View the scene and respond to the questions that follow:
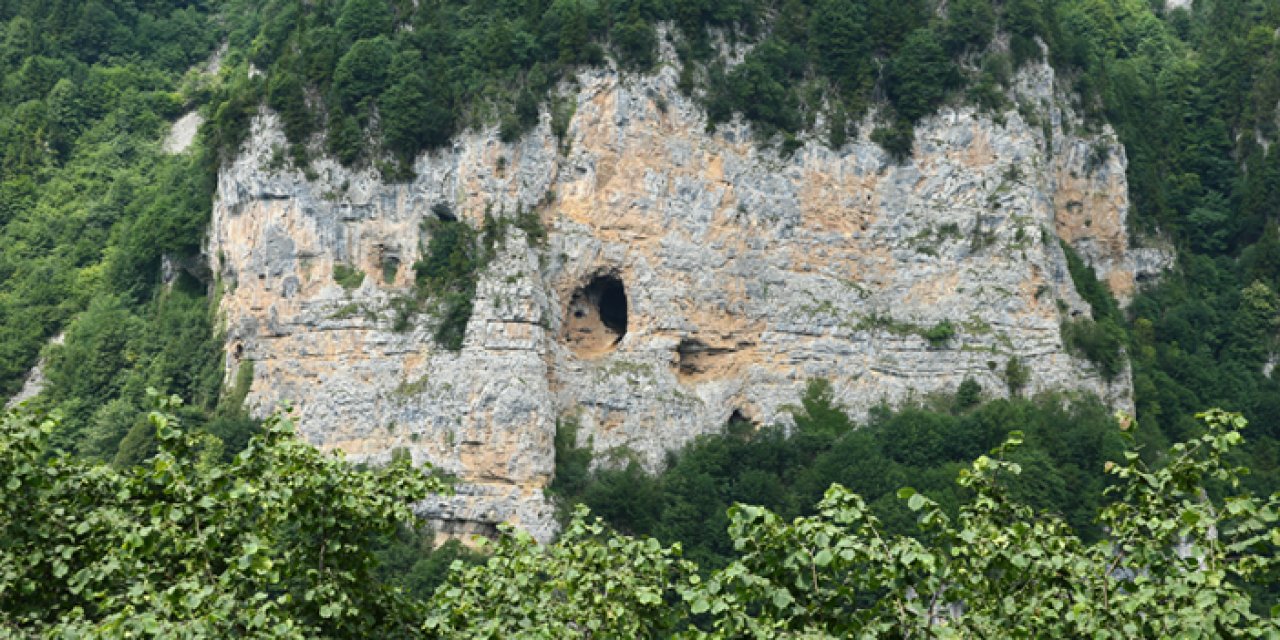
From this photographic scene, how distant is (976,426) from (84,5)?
57562mm

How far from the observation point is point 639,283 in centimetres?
6278

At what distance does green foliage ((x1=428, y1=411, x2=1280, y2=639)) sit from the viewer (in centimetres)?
1573

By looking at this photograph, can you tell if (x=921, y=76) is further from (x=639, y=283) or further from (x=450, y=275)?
(x=450, y=275)

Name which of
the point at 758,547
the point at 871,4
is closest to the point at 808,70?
the point at 871,4

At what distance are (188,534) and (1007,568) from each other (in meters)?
8.67

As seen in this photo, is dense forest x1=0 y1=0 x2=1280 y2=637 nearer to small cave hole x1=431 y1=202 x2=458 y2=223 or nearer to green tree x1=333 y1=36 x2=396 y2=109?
green tree x1=333 y1=36 x2=396 y2=109

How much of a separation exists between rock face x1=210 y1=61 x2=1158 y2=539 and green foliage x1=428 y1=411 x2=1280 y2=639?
1591 inches

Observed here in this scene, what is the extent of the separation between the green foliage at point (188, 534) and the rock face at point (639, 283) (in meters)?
38.9

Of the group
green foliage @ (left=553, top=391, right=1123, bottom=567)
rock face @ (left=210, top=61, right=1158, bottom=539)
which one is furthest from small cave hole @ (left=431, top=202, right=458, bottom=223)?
green foliage @ (left=553, top=391, right=1123, bottom=567)

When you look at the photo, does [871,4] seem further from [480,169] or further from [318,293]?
Result: [318,293]

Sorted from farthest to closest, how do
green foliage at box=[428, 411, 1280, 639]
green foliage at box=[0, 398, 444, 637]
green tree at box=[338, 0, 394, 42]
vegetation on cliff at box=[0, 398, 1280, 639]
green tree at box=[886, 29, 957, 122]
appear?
green tree at box=[886, 29, 957, 122] → green tree at box=[338, 0, 394, 42] → green foliage at box=[0, 398, 444, 637] → vegetation on cliff at box=[0, 398, 1280, 639] → green foliage at box=[428, 411, 1280, 639]

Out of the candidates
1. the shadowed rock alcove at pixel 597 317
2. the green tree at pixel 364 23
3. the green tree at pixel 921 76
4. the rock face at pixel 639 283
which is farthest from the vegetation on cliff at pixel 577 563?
the green tree at pixel 921 76

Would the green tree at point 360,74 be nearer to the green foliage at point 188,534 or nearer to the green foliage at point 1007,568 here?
the green foliage at point 188,534

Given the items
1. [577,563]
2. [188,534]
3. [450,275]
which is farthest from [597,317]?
[188,534]
